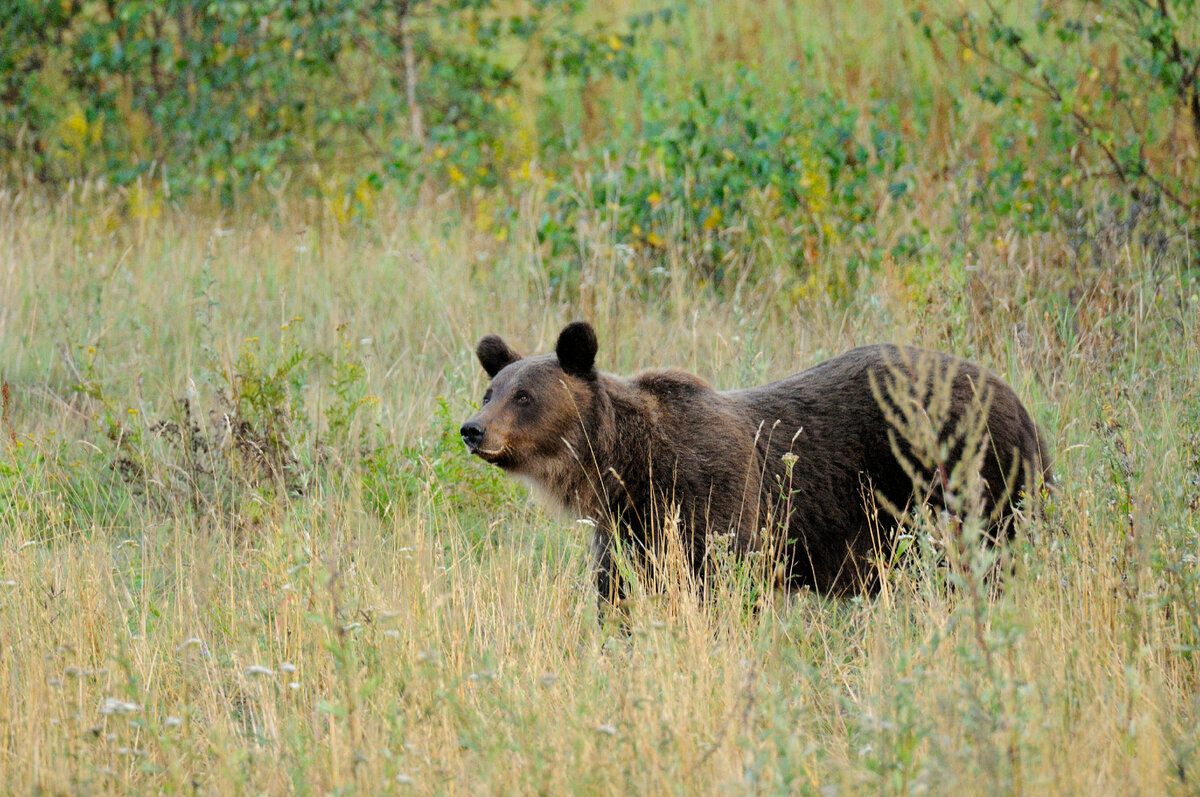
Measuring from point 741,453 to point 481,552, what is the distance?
145 cm

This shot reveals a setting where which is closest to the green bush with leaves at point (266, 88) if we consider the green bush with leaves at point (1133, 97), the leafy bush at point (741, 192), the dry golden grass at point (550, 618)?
the leafy bush at point (741, 192)

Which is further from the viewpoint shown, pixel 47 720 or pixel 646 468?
pixel 646 468

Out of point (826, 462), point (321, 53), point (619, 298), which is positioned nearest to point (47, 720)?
point (826, 462)

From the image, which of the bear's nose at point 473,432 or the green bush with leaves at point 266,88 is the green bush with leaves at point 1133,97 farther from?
the bear's nose at point 473,432

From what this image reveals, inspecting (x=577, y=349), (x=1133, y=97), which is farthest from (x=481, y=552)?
(x=1133, y=97)

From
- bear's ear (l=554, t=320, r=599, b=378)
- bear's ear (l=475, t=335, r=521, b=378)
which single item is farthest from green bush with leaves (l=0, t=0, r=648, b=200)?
bear's ear (l=554, t=320, r=599, b=378)

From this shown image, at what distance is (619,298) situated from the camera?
7824mm

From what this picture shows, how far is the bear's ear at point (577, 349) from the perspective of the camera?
4.80 m

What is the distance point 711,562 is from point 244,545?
80.1 inches

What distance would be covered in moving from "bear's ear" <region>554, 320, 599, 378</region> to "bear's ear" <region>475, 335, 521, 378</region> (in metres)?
0.35

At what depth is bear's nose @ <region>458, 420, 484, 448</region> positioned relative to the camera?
4668 millimetres

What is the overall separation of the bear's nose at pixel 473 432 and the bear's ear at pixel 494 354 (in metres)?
0.49

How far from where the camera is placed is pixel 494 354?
5.19m

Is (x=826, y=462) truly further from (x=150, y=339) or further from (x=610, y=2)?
(x=610, y=2)
